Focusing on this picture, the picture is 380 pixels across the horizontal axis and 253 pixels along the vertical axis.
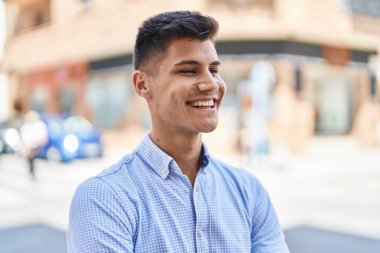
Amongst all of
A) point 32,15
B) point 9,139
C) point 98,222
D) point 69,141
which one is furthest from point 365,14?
point 98,222

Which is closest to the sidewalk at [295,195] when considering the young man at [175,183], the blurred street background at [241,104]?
the blurred street background at [241,104]

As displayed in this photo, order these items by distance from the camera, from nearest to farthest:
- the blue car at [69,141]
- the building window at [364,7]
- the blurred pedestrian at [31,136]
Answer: the blurred pedestrian at [31,136]
the blue car at [69,141]
the building window at [364,7]

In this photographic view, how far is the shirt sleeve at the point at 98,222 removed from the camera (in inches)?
55.9

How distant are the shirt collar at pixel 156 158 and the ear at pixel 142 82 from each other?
0.16m

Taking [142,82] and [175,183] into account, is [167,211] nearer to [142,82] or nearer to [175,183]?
[175,183]

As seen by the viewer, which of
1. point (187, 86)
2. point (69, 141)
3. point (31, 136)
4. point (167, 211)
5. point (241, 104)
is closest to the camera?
point (167, 211)

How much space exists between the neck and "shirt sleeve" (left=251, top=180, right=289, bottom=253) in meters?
0.27

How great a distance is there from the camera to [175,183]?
5.33 feet

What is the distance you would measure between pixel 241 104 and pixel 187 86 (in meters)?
15.1

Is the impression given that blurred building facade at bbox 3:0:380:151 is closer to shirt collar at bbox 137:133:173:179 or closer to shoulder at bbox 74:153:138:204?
shirt collar at bbox 137:133:173:179

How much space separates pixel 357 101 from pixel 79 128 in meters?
12.7

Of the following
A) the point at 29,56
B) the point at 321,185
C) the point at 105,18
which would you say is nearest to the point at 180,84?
the point at 321,185

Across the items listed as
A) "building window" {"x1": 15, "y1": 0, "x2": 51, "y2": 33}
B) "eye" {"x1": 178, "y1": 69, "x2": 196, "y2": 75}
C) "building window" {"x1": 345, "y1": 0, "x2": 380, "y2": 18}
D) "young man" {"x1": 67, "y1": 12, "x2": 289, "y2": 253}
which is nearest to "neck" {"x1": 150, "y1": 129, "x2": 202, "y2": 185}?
"young man" {"x1": 67, "y1": 12, "x2": 289, "y2": 253}

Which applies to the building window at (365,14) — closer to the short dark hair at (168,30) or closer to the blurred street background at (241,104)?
the blurred street background at (241,104)
